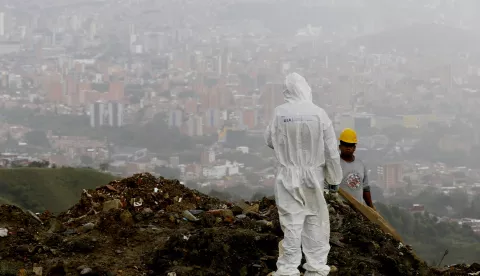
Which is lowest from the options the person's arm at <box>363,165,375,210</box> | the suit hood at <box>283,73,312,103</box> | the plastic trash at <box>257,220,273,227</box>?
the plastic trash at <box>257,220,273,227</box>

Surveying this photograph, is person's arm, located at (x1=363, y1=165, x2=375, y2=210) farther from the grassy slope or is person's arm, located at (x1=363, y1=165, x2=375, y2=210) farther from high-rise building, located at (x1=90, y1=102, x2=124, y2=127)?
high-rise building, located at (x1=90, y1=102, x2=124, y2=127)

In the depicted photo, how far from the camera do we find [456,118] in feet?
446

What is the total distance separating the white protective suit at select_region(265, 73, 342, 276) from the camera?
22.9 ft

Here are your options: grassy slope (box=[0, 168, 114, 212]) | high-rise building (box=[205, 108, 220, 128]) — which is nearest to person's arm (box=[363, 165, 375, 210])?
grassy slope (box=[0, 168, 114, 212])

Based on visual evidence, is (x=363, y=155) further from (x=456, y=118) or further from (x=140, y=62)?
(x=140, y=62)

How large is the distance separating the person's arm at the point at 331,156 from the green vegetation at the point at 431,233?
42.1 meters

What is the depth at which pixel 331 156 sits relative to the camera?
7023mm

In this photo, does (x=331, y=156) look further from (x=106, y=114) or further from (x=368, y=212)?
(x=106, y=114)

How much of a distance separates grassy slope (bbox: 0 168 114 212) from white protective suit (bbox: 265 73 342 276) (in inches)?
1663

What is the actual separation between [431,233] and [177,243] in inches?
2139

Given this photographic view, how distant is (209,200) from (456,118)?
132m

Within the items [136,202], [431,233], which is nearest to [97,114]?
[431,233]

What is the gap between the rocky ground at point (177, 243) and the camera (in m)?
8.23

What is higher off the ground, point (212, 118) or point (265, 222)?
point (265, 222)
